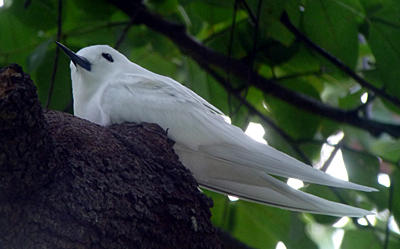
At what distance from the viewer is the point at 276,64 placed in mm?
4766

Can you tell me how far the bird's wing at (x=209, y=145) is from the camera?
127 inches

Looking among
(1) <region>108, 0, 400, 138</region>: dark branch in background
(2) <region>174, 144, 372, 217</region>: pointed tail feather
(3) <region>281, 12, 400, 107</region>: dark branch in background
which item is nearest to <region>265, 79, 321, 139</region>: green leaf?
(1) <region>108, 0, 400, 138</region>: dark branch in background

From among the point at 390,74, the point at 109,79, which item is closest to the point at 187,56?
the point at 109,79

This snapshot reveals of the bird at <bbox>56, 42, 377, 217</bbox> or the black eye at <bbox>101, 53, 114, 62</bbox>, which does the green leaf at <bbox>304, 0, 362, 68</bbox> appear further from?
the black eye at <bbox>101, 53, 114, 62</bbox>

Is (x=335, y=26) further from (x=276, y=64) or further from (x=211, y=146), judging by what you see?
(x=211, y=146)

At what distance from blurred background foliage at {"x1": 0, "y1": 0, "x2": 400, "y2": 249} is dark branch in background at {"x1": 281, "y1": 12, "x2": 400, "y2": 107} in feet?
0.16

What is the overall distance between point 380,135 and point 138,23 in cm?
254

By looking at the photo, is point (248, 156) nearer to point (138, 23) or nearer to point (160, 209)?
point (160, 209)

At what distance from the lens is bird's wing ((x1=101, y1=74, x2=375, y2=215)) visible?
10.6 feet

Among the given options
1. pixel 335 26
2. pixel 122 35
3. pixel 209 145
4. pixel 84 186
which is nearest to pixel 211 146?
pixel 209 145

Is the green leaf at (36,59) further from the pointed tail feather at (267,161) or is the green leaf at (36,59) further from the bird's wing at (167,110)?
→ the pointed tail feather at (267,161)

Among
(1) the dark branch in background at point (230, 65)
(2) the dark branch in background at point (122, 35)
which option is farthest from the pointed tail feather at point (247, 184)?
(2) the dark branch in background at point (122, 35)

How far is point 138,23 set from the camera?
4.75 metres

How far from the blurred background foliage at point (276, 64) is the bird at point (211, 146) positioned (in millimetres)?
833
